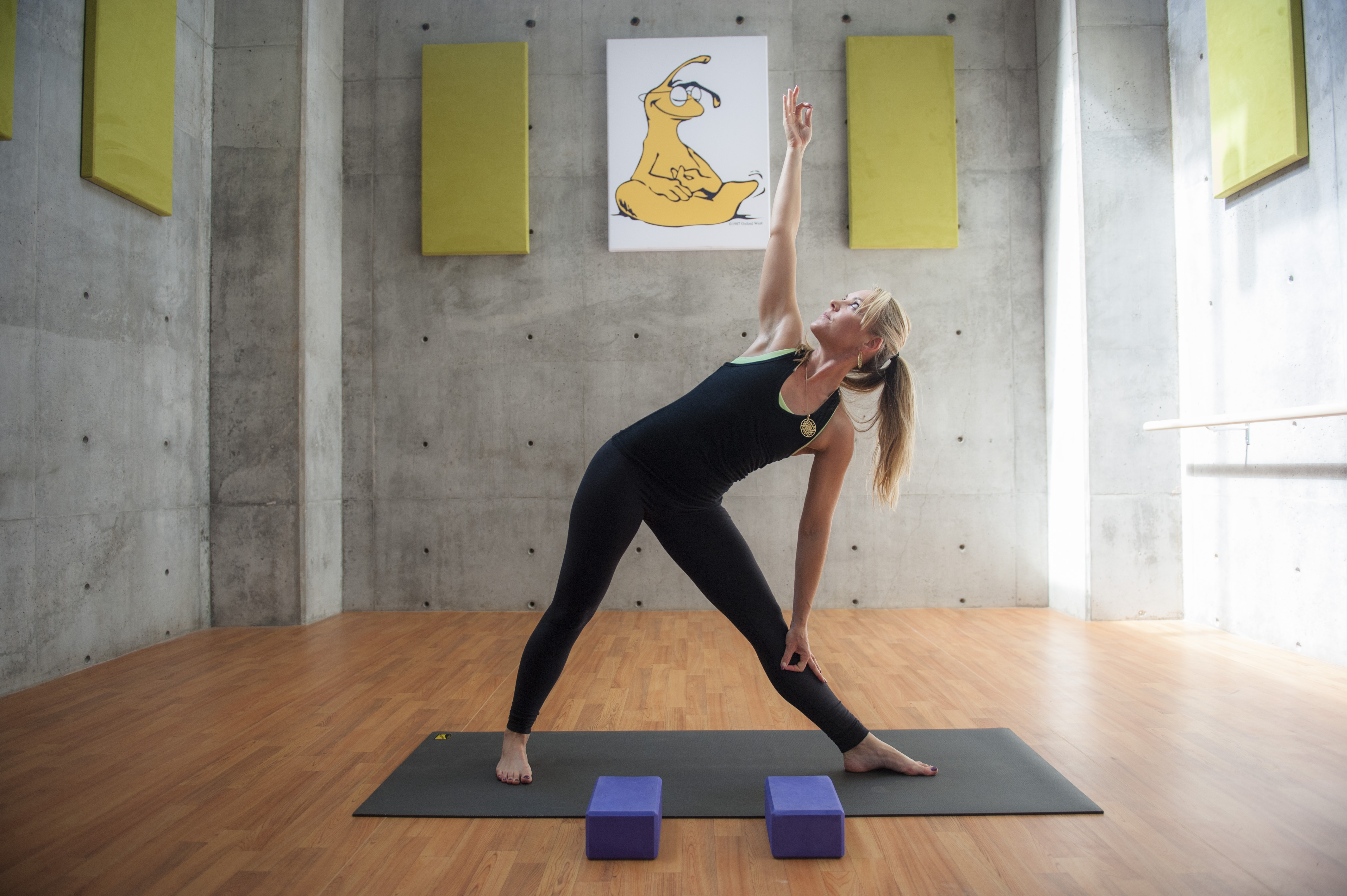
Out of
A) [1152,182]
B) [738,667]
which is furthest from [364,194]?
[1152,182]

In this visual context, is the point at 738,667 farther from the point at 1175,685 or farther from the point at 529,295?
the point at 529,295

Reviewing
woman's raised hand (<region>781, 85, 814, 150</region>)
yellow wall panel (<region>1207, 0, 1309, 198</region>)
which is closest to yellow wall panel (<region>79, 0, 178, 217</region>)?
woman's raised hand (<region>781, 85, 814, 150</region>)

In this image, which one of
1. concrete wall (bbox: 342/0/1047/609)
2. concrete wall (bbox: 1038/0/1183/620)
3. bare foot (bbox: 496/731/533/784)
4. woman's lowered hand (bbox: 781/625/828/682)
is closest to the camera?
woman's lowered hand (bbox: 781/625/828/682)

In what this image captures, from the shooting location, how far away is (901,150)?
4988mm

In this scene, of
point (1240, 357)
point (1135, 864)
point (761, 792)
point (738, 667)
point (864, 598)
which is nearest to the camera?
point (1135, 864)

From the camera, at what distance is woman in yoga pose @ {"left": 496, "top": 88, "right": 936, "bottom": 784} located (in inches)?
74.9

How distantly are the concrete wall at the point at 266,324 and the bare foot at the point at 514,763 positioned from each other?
9.51ft

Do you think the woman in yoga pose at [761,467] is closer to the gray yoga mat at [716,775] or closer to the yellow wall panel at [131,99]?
Result: the gray yoga mat at [716,775]

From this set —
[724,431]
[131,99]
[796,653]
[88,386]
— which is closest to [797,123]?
[724,431]

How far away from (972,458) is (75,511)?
490 cm

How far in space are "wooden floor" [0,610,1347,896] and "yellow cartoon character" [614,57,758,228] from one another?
8.73 ft

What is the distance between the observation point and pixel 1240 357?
399cm

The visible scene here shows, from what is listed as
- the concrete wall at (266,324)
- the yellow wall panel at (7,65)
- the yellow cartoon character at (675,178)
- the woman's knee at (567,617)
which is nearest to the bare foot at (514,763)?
the woman's knee at (567,617)

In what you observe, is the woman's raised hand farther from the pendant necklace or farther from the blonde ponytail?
the pendant necklace
